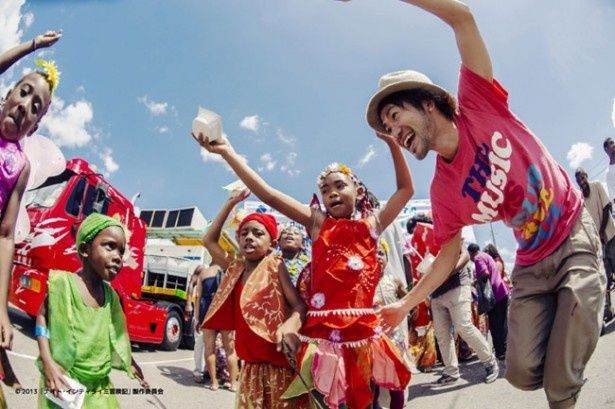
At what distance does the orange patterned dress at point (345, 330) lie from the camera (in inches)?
90.4

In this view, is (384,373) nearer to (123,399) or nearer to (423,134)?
(423,134)

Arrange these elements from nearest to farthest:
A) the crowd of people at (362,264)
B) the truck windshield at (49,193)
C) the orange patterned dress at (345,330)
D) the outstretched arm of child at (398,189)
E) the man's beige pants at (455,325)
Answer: the crowd of people at (362,264) → the orange patterned dress at (345,330) → the outstretched arm of child at (398,189) → the man's beige pants at (455,325) → the truck windshield at (49,193)

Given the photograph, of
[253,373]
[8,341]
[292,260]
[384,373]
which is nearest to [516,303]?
[384,373]

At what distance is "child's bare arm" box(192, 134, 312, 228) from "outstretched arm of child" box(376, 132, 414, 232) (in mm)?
466

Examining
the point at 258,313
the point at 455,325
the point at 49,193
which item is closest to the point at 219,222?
the point at 258,313

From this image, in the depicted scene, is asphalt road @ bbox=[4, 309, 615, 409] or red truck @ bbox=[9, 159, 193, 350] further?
red truck @ bbox=[9, 159, 193, 350]

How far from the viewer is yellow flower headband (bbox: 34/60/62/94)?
269 centimetres

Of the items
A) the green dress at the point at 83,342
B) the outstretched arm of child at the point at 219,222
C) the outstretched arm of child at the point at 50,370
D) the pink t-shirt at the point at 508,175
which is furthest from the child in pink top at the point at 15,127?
the pink t-shirt at the point at 508,175

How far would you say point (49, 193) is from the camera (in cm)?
682

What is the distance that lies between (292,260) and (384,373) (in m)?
1.67

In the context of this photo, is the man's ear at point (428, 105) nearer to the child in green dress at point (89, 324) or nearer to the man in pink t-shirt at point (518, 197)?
the man in pink t-shirt at point (518, 197)

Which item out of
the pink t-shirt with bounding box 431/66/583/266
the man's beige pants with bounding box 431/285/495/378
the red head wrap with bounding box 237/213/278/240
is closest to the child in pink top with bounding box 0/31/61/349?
the red head wrap with bounding box 237/213/278/240

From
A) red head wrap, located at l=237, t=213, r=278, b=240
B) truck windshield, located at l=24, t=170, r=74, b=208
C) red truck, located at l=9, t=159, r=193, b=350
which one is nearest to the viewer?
red head wrap, located at l=237, t=213, r=278, b=240

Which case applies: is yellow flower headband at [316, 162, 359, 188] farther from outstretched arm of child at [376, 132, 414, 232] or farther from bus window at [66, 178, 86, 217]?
bus window at [66, 178, 86, 217]
